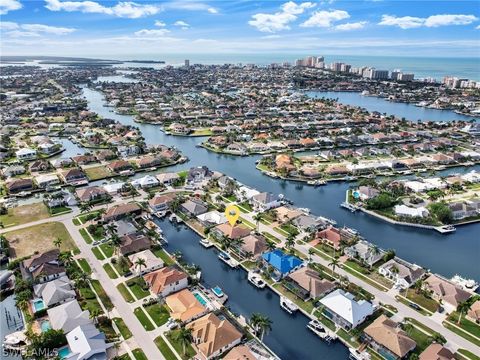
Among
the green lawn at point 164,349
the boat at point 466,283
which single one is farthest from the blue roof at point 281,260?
the boat at point 466,283

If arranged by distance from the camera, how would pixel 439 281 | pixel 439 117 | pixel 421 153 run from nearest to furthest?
pixel 439 281 < pixel 421 153 < pixel 439 117

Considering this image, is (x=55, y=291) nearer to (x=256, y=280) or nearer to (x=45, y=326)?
(x=45, y=326)

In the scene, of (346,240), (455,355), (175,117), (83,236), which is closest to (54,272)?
(83,236)

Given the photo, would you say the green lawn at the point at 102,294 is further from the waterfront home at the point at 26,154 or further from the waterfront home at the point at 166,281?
the waterfront home at the point at 26,154

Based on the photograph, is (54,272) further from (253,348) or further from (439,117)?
(439,117)

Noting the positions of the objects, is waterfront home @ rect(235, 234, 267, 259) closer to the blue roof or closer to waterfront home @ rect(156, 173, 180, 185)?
the blue roof

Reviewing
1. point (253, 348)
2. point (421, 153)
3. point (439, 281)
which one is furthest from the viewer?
point (421, 153)

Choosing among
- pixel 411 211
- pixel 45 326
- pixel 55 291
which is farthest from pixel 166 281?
pixel 411 211
